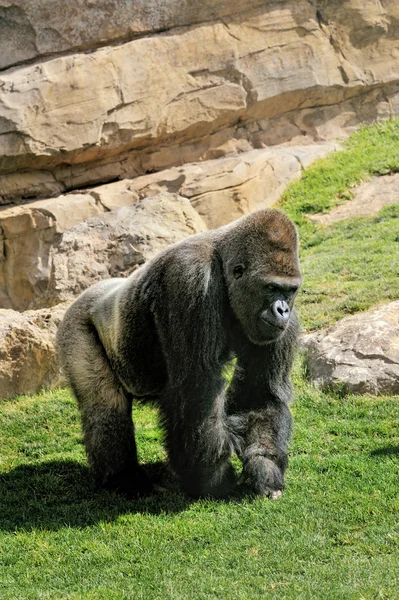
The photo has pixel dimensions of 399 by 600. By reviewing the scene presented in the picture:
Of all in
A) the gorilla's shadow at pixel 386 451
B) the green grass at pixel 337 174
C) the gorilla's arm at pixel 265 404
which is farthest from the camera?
the green grass at pixel 337 174

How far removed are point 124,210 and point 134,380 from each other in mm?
5454

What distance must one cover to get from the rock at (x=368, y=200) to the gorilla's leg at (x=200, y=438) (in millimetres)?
7233

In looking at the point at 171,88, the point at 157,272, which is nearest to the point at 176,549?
the point at 157,272

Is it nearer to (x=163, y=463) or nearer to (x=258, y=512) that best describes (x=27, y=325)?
(x=163, y=463)

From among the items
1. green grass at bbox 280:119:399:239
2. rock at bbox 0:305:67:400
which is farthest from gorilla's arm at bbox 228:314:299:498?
green grass at bbox 280:119:399:239

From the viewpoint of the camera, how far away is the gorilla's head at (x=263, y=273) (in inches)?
189

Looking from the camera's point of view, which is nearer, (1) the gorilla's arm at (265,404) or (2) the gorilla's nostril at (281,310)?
(2) the gorilla's nostril at (281,310)

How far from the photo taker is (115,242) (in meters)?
9.62

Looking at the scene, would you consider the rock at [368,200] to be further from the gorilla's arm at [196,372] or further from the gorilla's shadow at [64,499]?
Answer: the gorilla's arm at [196,372]

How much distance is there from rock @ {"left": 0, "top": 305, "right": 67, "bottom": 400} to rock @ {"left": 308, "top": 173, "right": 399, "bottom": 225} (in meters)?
5.64

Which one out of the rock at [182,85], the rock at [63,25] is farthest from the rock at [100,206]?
the rock at [63,25]

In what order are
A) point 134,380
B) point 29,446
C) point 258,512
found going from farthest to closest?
point 29,446
point 134,380
point 258,512

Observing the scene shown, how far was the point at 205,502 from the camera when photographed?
4902mm

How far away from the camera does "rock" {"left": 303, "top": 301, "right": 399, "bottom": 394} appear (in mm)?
6414
